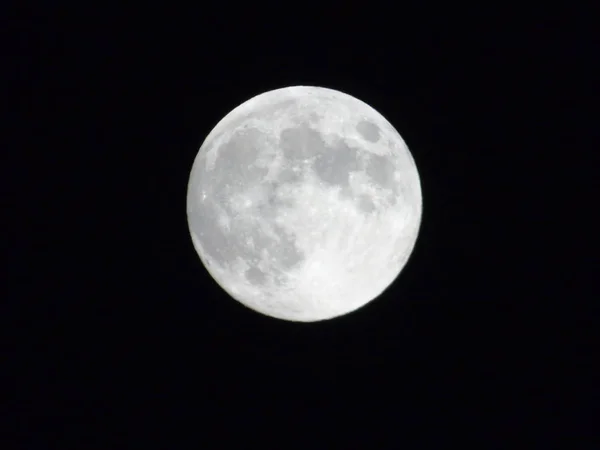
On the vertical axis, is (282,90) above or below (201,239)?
above

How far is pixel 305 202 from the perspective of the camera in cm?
492

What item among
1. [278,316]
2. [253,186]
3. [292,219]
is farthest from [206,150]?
[278,316]

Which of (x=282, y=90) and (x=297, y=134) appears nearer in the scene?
(x=297, y=134)

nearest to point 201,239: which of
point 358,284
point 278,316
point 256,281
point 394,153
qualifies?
point 256,281

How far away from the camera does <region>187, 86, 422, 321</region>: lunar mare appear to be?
4961mm

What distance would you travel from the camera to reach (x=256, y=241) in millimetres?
5078

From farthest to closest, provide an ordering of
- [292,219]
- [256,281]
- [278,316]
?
1. [278,316]
2. [256,281]
3. [292,219]

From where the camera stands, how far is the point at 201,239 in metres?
5.55

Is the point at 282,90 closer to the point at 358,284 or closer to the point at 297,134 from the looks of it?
the point at 297,134

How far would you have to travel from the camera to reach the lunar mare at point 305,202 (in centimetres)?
496

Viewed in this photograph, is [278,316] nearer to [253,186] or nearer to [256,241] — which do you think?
[256,241]

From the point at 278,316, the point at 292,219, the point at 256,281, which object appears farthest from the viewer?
the point at 278,316

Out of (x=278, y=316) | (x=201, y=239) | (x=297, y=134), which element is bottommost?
(x=278, y=316)

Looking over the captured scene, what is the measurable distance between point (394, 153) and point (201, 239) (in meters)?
1.95
